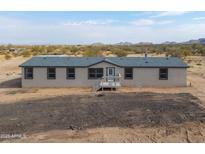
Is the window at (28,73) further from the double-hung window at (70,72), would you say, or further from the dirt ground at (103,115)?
the double-hung window at (70,72)

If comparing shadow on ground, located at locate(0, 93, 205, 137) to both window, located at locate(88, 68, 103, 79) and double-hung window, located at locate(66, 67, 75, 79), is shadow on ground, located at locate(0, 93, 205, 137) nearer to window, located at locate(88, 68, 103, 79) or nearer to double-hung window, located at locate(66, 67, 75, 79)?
window, located at locate(88, 68, 103, 79)

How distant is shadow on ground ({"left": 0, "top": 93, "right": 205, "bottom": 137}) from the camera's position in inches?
725

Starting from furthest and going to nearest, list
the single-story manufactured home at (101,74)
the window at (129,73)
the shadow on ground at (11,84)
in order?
1. the shadow on ground at (11,84)
2. the window at (129,73)
3. the single-story manufactured home at (101,74)

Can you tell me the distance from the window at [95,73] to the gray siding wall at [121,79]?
29 centimetres

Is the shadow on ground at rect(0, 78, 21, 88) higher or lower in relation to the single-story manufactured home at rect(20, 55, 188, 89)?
lower

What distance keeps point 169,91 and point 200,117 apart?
10143mm

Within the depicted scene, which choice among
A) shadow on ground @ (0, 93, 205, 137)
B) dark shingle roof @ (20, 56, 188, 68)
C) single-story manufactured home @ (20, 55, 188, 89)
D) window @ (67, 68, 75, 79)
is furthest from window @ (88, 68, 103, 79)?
shadow on ground @ (0, 93, 205, 137)

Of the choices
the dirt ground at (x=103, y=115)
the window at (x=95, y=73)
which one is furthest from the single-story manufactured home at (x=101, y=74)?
the dirt ground at (x=103, y=115)

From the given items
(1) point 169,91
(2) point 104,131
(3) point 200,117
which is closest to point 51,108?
(2) point 104,131

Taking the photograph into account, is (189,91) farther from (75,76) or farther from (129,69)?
(75,76)

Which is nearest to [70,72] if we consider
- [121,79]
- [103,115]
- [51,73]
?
[51,73]

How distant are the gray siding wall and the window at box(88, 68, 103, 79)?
29 centimetres

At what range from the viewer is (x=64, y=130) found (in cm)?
1719

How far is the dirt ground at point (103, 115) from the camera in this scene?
16250 millimetres
